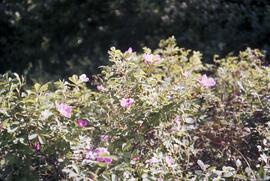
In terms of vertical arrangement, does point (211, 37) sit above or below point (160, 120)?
above

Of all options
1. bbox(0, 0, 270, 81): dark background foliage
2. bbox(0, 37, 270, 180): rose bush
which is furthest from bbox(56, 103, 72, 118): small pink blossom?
bbox(0, 0, 270, 81): dark background foliage

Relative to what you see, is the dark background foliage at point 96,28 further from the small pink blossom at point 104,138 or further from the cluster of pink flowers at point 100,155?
the cluster of pink flowers at point 100,155

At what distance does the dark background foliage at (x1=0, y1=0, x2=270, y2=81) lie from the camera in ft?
Result: 16.4

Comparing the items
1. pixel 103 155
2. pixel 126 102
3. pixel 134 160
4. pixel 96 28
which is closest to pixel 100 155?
pixel 103 155

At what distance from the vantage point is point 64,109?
230 centimetres

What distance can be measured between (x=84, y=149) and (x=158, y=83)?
1.96ft

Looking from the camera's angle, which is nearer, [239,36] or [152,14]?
[239,36]

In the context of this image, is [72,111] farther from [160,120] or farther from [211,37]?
[211,37]

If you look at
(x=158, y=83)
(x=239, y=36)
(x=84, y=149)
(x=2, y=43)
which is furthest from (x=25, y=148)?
(x=2, y=43)

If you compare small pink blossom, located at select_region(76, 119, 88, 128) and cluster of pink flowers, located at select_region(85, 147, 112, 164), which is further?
small pink blossom, located at select_region(76, 119, 88, 128)

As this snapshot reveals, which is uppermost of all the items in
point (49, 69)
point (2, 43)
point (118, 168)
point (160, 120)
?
point (2, 43)

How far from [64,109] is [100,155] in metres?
0.29

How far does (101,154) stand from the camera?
6.97 ft

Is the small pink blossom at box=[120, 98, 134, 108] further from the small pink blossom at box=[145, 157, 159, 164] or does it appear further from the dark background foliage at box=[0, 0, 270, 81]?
the dark background foliage at box=[0, 0, 270, 81]
